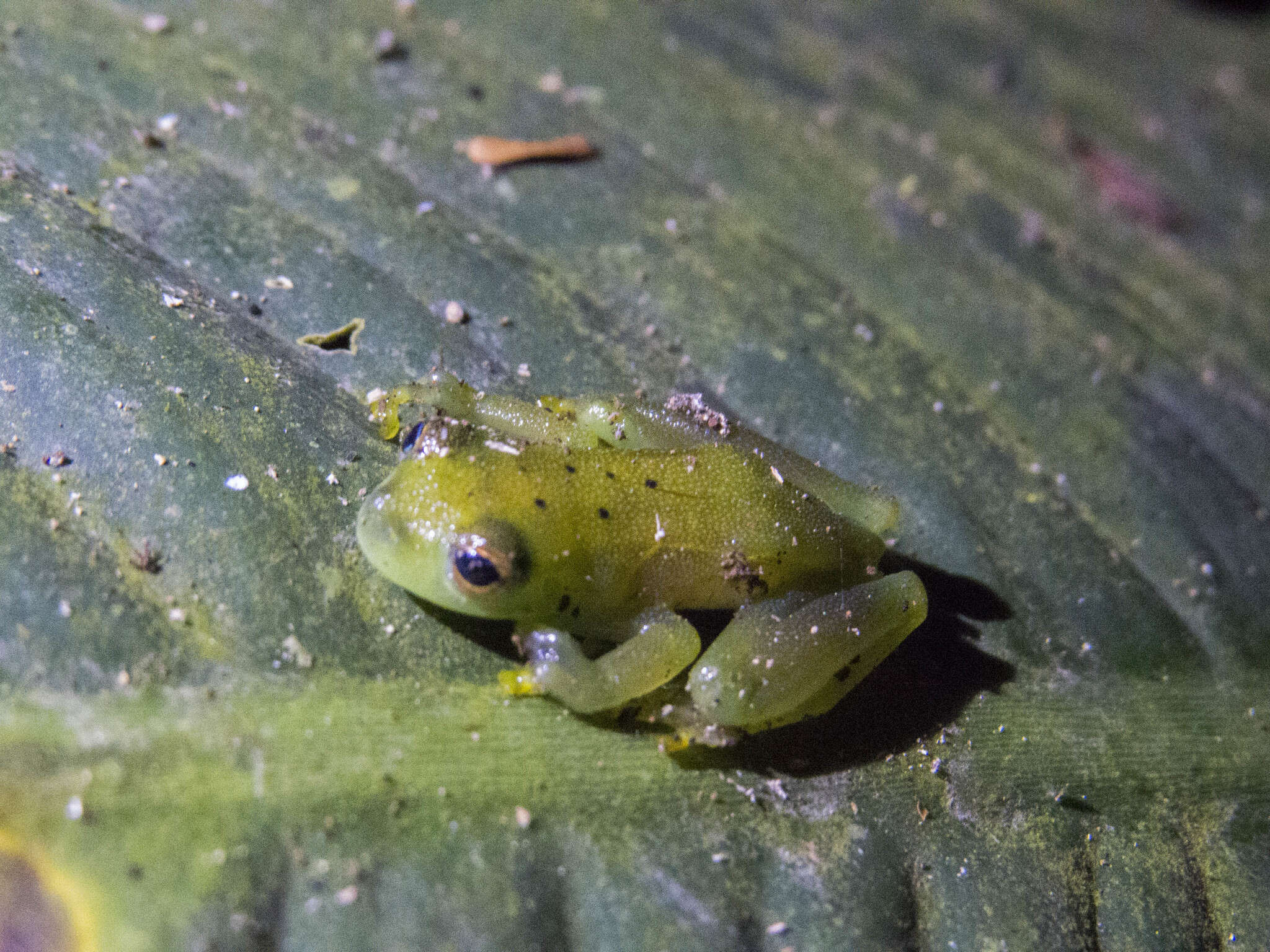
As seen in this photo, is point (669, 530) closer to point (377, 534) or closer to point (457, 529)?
point (457, 529)

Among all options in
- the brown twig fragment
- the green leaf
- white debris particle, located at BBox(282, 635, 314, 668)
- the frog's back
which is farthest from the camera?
the brown twig fragment

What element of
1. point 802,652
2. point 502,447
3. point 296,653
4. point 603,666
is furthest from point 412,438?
point 802,652

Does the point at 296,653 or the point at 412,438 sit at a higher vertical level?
the point at 412,438

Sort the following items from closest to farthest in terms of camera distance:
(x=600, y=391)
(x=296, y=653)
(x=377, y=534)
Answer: (x=296, y=653) < (x=377, y=534) < (x=600, y=391)

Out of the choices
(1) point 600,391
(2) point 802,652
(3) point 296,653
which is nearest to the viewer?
(3) point 296,653

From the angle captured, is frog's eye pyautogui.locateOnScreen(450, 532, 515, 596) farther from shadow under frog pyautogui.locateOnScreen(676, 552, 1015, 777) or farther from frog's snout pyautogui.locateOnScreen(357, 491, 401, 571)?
shadow under frog pyautogui.locateOnScreen(676, 552, 1015, 777)

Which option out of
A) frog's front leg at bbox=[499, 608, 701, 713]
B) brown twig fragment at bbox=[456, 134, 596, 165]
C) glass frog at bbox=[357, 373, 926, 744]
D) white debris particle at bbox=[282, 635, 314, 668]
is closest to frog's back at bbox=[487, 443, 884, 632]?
glass frog at bbox=[357, 373, 926, 744]

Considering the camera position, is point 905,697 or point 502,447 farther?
point 905,697

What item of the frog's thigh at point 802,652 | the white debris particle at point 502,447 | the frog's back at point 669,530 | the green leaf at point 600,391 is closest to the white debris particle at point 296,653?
the green leaf at point 600,391

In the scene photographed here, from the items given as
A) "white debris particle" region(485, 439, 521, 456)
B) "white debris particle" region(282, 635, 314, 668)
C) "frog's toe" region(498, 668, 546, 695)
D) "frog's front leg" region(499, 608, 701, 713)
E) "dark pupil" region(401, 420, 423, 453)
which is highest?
"white debris particle" region(485, 439, 521, 456)
